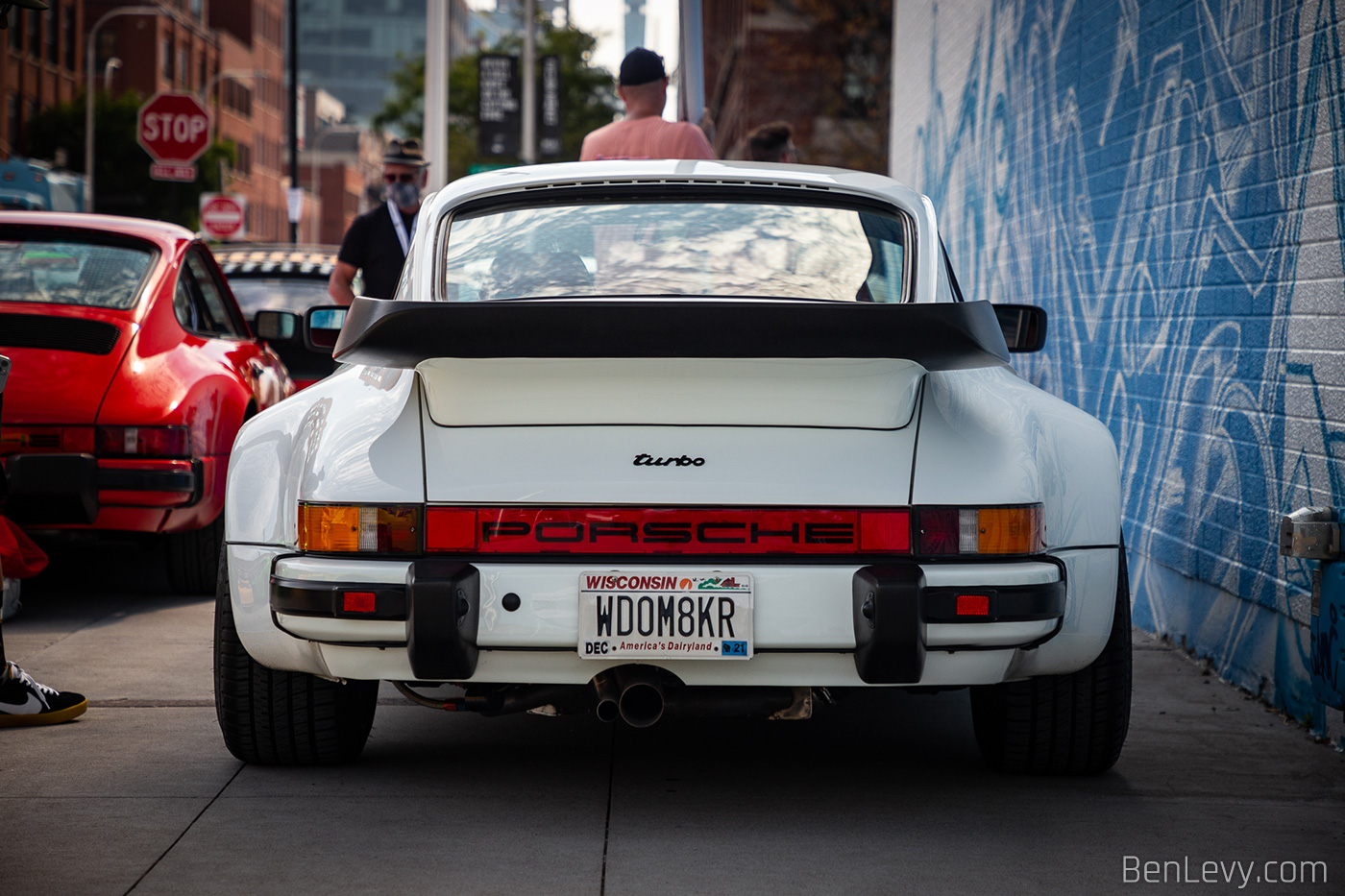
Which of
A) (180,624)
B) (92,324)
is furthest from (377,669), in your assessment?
(92,324)

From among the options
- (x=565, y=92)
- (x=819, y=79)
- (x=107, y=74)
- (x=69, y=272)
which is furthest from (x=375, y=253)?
(x=107, y=74)

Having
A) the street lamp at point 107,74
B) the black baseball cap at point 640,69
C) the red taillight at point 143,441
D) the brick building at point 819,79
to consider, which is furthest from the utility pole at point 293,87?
the street lamp at point 107,74

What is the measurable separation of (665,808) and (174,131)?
2076cm

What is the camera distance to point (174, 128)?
22.8 meters

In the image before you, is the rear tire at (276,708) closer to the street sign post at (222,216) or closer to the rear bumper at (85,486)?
the rear bumper at (85,486)

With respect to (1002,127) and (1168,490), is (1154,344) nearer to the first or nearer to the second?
(1168,490)

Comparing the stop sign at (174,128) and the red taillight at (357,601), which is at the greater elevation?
the stop sign at (174,128)

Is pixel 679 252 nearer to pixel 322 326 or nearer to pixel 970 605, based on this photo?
pixel 970 605

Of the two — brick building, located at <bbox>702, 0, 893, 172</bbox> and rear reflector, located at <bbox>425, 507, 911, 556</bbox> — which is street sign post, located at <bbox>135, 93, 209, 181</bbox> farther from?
rear reflector, located at <bbox>425, 507, 911, 556</bbox>

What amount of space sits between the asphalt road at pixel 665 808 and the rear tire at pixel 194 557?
1.93 meters

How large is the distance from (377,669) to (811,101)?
2839 cm

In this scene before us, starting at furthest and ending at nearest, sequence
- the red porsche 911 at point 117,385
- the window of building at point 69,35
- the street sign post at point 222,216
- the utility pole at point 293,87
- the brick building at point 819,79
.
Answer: the window of building at point 69,35 → the brick building at point 819,79 → the utility pole at point 293,87 → the street sign post at point 222,216 → the red porsche 911 at point 117,385

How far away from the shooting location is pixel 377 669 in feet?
12.2

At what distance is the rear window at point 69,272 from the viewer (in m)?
7.04
